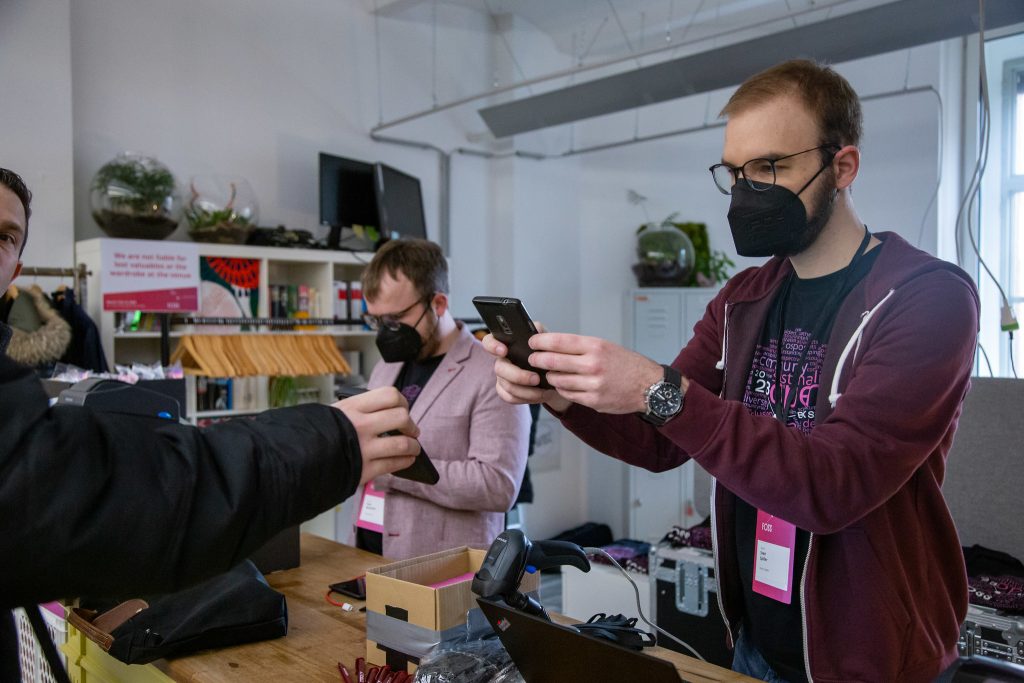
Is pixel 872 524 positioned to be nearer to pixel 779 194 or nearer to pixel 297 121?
pixel 779 194

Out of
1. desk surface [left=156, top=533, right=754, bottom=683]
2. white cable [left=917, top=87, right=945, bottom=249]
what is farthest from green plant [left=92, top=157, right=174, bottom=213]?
white cable [left=917, top=87, right=945, bottom=249]

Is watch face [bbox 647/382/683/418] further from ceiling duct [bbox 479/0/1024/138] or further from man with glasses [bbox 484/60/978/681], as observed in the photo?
ceiling duct [bbox 479/0/1024/138]

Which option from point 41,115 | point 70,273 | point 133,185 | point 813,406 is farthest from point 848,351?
point 41,115

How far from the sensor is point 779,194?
154cm

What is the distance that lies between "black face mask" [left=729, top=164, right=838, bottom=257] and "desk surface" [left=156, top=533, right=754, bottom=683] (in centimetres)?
81

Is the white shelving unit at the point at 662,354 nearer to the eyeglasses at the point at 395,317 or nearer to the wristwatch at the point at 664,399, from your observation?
the eyeglasses at the point at 395,317

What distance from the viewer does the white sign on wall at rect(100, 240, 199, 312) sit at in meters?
4.10

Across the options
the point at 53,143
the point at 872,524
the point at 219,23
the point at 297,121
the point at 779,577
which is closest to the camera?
the point at 872,524

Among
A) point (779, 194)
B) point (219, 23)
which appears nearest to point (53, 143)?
point (219, 23)

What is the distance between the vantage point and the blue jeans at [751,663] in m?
1.53

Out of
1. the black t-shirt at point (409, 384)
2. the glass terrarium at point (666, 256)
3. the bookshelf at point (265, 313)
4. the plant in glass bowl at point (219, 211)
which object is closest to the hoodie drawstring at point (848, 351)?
the black t-shirt at point (409, 384)

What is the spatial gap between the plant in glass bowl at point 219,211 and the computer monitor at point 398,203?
0.91 metres

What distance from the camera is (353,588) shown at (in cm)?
204

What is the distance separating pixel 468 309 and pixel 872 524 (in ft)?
17.7
